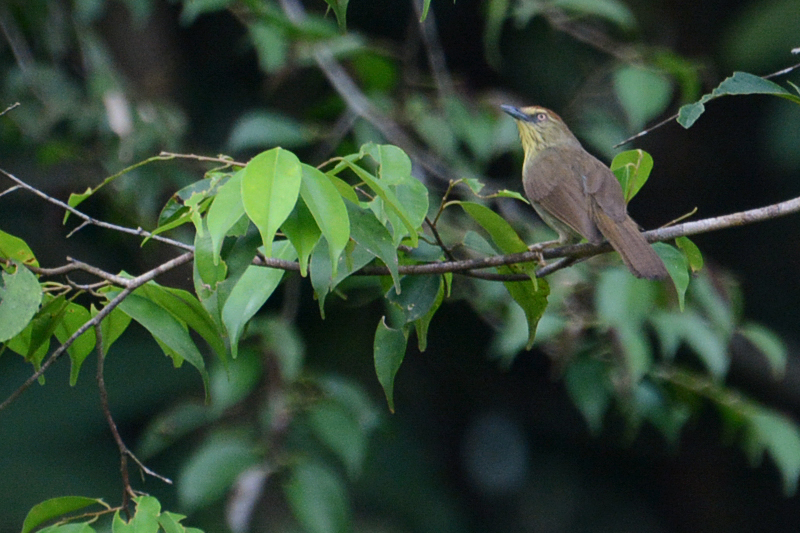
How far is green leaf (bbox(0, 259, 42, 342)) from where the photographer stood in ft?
5.12

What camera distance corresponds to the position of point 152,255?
528cm

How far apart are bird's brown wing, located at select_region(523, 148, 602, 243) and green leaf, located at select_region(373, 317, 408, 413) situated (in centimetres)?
100

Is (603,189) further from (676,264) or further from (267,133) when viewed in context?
(267,133)

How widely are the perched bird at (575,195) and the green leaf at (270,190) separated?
43.9 inches

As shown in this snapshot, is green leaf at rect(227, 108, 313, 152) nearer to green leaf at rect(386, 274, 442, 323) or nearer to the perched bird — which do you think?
the perched bird

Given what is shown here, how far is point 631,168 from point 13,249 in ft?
4.28

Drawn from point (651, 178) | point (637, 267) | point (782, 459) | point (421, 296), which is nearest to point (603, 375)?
point (782, 459)

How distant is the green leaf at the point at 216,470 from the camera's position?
3600 mm

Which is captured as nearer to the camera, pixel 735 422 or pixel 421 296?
pixel 421 296

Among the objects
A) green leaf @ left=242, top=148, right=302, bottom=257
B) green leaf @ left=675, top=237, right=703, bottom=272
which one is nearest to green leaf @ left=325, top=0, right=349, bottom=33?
green leaf @ left=242, top=148, right=302, bottom=257

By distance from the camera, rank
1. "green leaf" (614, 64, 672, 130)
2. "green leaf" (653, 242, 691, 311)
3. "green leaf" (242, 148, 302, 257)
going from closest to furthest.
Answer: "green leaf" (242, 148, 302, 257)
"green leaf" (653, 242, 691, 311)
"green leaf" (614, 64, 672, 130)

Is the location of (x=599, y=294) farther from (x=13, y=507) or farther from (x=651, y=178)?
(x=13, y=507)

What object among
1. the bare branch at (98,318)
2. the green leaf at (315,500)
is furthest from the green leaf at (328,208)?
the green leaf at (315,500)

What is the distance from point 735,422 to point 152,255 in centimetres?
330
